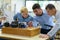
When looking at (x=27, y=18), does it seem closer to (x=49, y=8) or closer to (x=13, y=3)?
(x=49, y=8)

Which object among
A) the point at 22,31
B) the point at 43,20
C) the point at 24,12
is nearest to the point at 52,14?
the point at 22,31

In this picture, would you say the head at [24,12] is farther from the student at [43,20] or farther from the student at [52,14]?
the student at [52,14]

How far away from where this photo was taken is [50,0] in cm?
473

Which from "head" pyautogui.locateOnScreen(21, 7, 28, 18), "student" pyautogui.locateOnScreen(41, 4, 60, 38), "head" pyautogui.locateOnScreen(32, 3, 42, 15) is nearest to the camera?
"student" pyautogui.locateOnScreen(41, 4, 60, 38)

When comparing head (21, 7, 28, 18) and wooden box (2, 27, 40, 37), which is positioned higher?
head (21, 7, 28, 18)

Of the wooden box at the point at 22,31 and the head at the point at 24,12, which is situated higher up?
the head at the point at 24,12

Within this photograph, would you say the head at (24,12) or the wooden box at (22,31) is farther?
the head at (24,12)

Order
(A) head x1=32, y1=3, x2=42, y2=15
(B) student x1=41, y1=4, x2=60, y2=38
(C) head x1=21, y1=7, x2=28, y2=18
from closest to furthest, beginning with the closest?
(B) student x1=41, y1=4, x2=60, y2=38 < (A) head x1=32, y1=3, x2=42, y2=15 < (C) head x1=21, y1=7, x2=28, y2=18

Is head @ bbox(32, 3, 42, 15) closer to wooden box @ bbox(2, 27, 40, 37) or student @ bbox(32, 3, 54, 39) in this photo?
student @ bbox(32, 3, 54, 39)

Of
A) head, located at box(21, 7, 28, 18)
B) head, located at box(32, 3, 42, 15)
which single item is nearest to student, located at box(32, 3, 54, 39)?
head, located at box(32, 3, 42, 15)

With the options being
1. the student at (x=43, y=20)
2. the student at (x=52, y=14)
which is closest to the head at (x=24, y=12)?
the student at (x=43, y=20)

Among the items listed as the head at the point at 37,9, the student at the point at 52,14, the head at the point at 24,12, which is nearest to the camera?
the student at the point at 52,14

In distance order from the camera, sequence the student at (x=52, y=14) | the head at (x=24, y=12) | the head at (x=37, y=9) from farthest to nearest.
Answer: the head at (x=24, y=12) < the head at (x=37, y=9) < the student at (x=52, y=14)

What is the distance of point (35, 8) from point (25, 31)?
711mm
